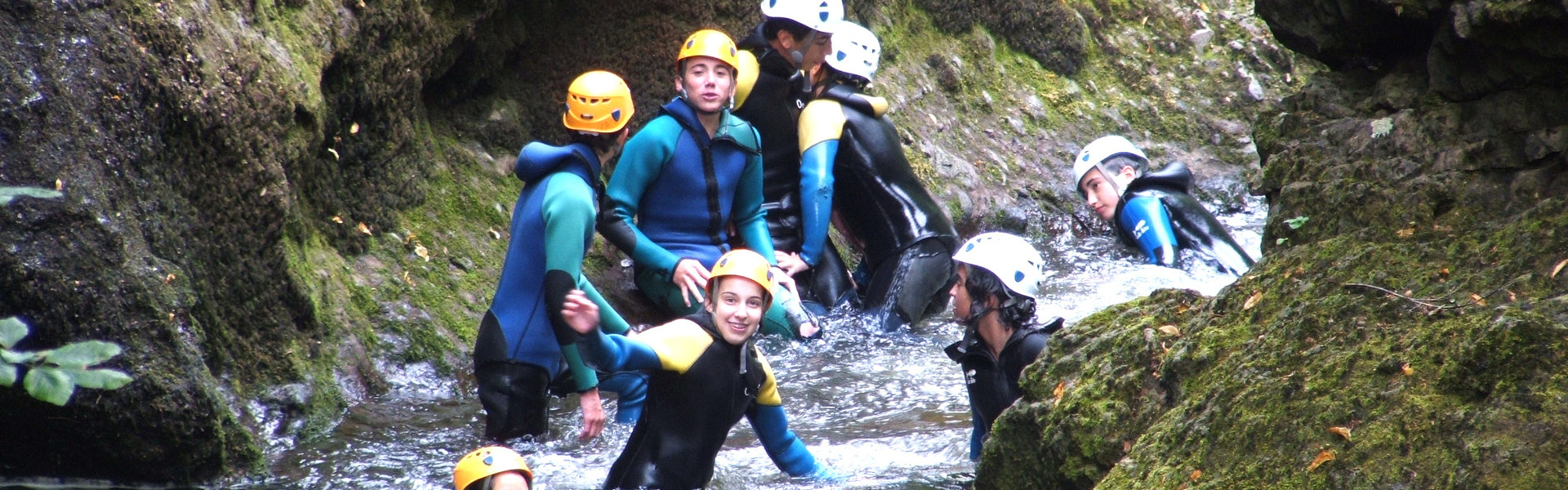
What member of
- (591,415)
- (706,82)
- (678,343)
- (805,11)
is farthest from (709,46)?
(678,343)

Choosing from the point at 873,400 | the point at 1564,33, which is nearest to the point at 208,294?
the point at 873,400

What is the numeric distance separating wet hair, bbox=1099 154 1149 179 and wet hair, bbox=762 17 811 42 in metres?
1.93

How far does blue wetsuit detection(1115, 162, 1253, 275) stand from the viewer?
7.28 meters

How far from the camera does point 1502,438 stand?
2354 millimetres

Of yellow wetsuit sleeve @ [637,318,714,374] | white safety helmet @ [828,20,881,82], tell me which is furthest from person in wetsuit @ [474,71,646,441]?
white safety helmet @ [828,20,881,82]

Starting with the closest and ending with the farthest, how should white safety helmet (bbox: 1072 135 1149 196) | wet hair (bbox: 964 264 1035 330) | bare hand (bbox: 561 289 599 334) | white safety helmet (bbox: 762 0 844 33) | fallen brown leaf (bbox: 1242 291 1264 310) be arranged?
fallen brown leaf (bbox: 1242 291 1264 310) < bare hand (bbox: 561 289 599 334) < wet hair (bbox: 964 264 1035 330) < white safety helmet (bbox: 762 0 844 33) < white safety helmet (bbox: 1072 135 1149 196)

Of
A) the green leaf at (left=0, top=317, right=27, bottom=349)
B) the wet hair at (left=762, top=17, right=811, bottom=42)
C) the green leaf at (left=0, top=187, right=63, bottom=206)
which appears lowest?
the green leaf at (left=0, top=317, right=27, bottom=349)

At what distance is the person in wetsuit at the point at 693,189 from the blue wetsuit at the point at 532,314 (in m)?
1.00

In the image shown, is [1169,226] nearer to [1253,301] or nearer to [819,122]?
[819,122]

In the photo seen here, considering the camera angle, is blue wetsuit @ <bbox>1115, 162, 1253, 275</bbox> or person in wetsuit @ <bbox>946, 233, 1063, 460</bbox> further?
blue wetsuit @ <bbox>1115, 162, 1253, 275</bbox>

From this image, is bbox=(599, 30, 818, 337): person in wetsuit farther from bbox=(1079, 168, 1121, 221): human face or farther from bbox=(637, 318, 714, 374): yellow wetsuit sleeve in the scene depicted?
bbox=(1079, 168, 1121, 221): human face

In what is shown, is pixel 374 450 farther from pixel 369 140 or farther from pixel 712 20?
pixel 712 20

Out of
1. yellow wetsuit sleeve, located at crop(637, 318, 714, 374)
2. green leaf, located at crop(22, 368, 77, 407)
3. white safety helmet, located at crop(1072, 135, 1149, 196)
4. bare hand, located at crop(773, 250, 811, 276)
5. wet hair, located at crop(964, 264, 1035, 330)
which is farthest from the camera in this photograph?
white safety helmet, located at crop(1072, 135, 1149, 196)

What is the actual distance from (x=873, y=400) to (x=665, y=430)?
6.08 feet
